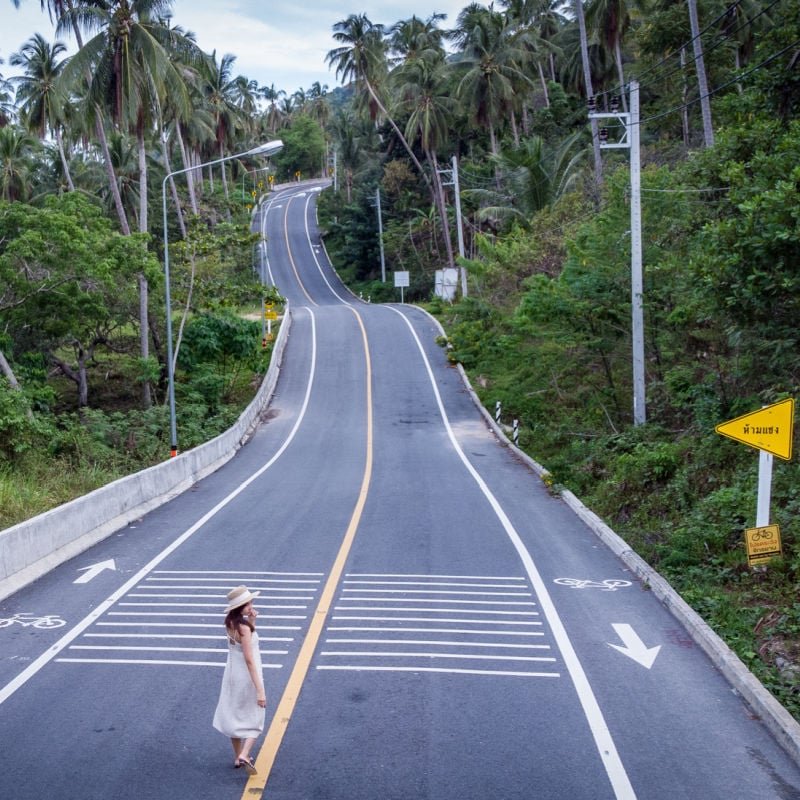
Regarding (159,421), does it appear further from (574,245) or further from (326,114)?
(326,114)

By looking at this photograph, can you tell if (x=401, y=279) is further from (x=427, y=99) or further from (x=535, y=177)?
(x=535, y=177)

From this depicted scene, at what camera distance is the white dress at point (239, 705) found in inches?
264

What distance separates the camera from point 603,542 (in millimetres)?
15828

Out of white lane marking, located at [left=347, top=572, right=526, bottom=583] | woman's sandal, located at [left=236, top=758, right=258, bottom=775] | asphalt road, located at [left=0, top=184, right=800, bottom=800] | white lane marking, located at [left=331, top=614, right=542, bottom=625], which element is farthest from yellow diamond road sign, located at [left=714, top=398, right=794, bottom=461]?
woman's sandal, located at [left=236, top=758, right=258, bottom=775]

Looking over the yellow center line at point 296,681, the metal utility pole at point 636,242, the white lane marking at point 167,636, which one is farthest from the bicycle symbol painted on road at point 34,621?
the metal utility pole at point 636,242

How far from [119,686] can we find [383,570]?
17.8 ft

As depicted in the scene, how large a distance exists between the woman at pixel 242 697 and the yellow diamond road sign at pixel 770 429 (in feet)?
24.8

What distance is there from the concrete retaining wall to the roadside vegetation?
1.11 meters

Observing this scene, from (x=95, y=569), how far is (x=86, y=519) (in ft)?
7.72

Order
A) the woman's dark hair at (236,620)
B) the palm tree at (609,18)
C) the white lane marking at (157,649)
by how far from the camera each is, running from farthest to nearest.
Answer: the palm tree at (609,18), the white lane marking at (157,649), the woman's dark hair at (236,620)

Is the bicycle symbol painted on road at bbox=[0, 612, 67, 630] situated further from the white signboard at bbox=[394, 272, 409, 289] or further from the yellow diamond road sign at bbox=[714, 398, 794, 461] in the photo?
the white signboard at bbox=[394, 272, 409, 289]

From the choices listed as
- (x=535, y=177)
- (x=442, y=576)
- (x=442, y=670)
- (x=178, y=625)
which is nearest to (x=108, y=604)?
(x=178, y=625)

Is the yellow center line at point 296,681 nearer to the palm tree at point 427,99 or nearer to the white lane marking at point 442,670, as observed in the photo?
the white lane marking at point 442,670

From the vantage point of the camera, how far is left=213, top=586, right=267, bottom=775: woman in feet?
22.0
